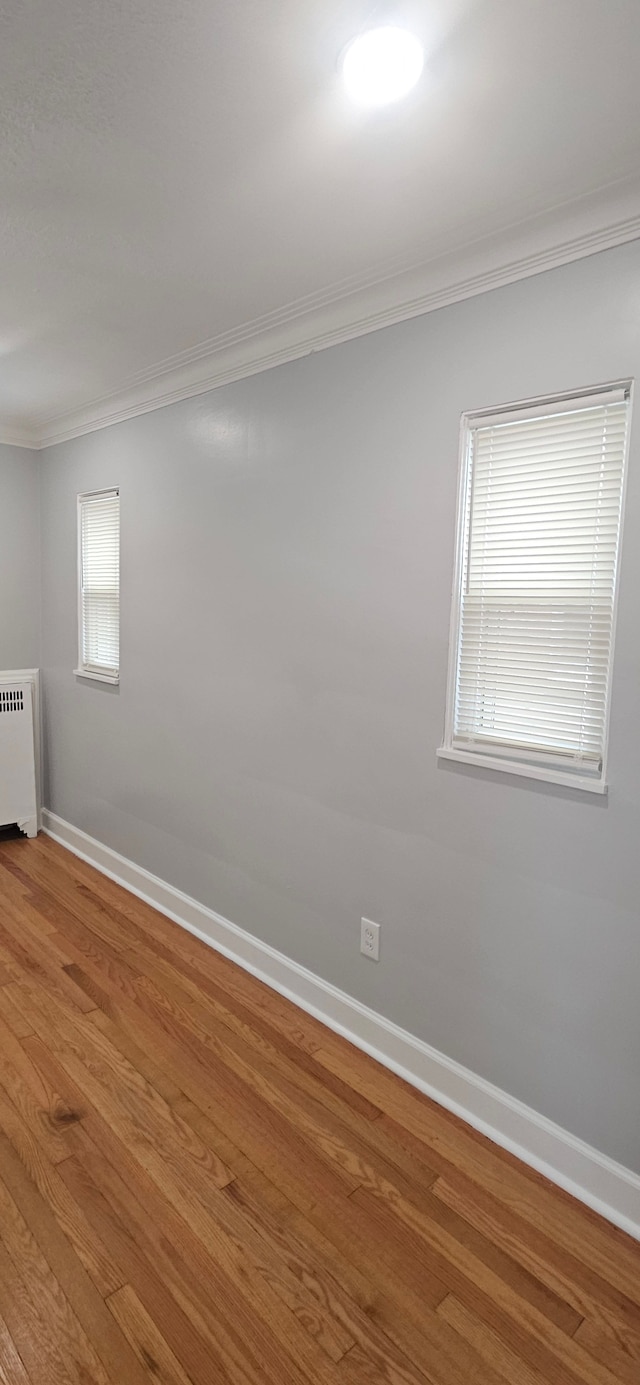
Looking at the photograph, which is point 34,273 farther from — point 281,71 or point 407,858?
point 407,858

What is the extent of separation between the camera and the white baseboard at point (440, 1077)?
1.71m

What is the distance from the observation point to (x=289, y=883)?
256 cm

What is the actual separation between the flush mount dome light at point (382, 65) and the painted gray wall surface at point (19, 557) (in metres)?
3.41

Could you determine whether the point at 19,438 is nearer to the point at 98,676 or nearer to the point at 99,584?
the point at 99,584

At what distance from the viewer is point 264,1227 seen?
164 centimetres

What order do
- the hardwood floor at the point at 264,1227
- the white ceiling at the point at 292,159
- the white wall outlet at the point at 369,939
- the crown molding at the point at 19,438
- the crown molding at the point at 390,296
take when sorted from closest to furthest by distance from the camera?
the white ceiling at the point at 292,159
the hardwood floor at the point at 264,1227
the crown molding at the point at 390,296
the white wall outlet at the point at 369,939
the crown molding at the point at 19,438

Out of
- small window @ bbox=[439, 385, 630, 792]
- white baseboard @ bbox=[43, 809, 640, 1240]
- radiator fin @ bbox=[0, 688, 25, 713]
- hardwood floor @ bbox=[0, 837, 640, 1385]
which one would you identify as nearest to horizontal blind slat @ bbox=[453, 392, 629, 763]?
small window @ bbox=[439, 385, 630, 792]

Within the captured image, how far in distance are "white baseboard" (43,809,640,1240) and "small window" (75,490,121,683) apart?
1271mm

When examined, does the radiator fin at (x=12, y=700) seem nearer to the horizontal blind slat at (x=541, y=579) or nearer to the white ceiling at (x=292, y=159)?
the white ceiling at (x=292, y=159)

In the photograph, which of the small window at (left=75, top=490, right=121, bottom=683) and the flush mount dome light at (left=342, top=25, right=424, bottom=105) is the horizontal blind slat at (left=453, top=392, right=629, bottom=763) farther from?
the small window at (left=75, top=490, right=121, bottom=683)

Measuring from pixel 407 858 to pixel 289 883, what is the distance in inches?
24.4

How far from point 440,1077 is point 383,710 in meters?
1.15

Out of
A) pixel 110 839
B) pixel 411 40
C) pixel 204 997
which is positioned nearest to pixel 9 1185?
pixel 204 997

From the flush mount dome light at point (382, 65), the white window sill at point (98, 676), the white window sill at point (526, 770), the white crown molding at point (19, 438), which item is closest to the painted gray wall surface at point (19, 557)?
the white crown molding at point (19, 438)
